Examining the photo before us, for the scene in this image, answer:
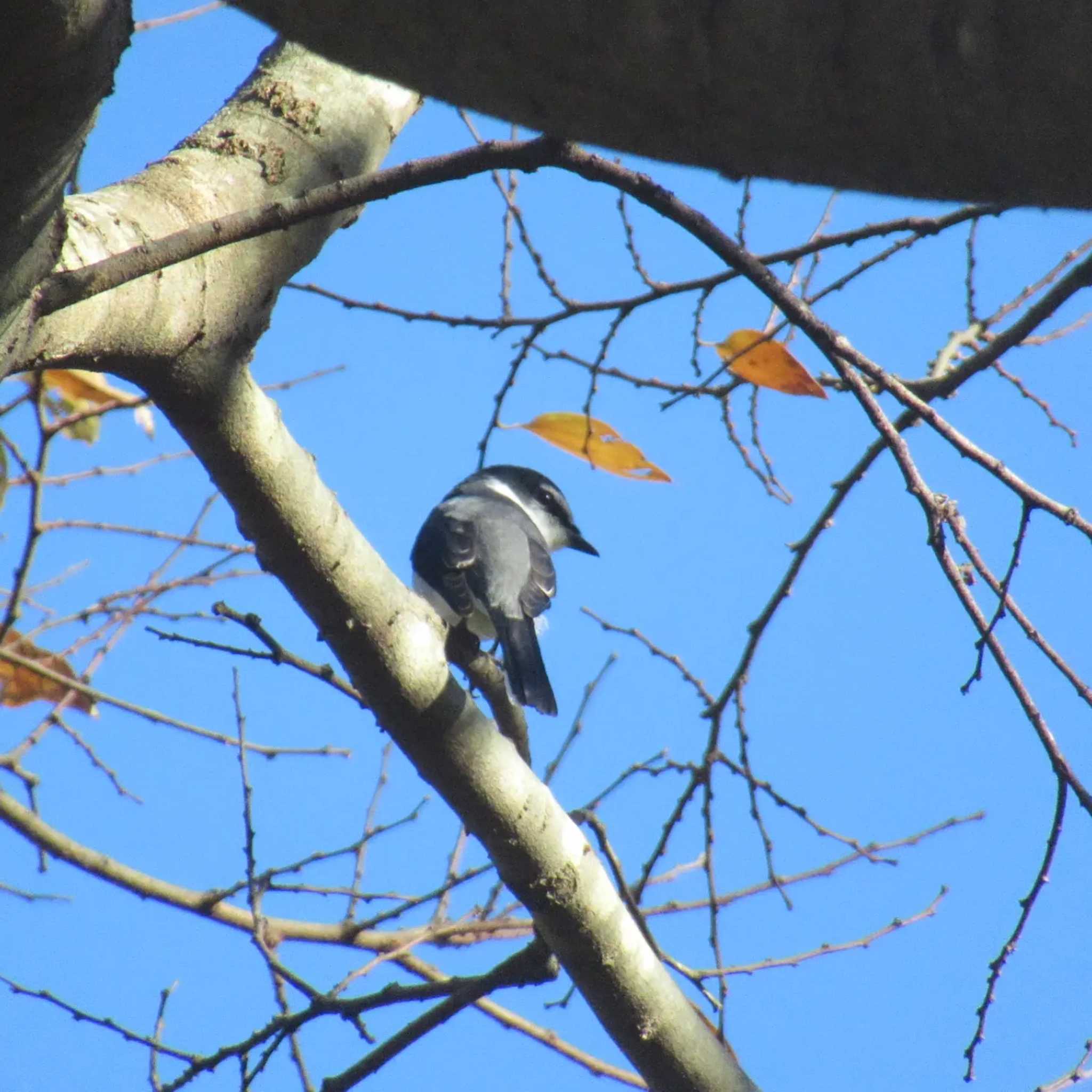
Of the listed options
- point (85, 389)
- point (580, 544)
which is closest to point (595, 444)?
point (85, 389)

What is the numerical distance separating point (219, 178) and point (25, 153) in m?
1.07

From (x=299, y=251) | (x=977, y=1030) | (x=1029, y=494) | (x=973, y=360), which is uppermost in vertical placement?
(x=299, y=251)

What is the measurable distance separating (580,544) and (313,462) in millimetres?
4796

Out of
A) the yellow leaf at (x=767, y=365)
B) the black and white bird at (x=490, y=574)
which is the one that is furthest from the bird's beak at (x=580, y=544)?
the yellow leaf at (x=767, y=365)

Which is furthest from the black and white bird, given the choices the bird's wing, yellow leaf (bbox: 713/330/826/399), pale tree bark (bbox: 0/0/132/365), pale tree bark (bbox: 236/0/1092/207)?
pale tree bark (bbox: 236/0/1092/207)

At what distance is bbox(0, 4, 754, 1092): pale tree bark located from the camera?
173cm

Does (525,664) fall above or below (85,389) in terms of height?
below

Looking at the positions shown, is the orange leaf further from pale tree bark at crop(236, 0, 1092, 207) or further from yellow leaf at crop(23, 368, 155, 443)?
pale tree bark at crop(236, 0, 1092, 207)

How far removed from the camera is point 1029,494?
5.16 feet

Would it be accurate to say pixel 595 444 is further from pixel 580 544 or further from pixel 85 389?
pixel 580 544

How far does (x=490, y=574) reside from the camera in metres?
5.01

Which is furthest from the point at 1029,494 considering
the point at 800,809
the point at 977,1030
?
the point at 800,809

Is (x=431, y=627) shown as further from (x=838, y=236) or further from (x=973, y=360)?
(x=973, y=360)

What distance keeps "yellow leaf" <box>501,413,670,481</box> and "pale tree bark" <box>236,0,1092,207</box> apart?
1.79m
